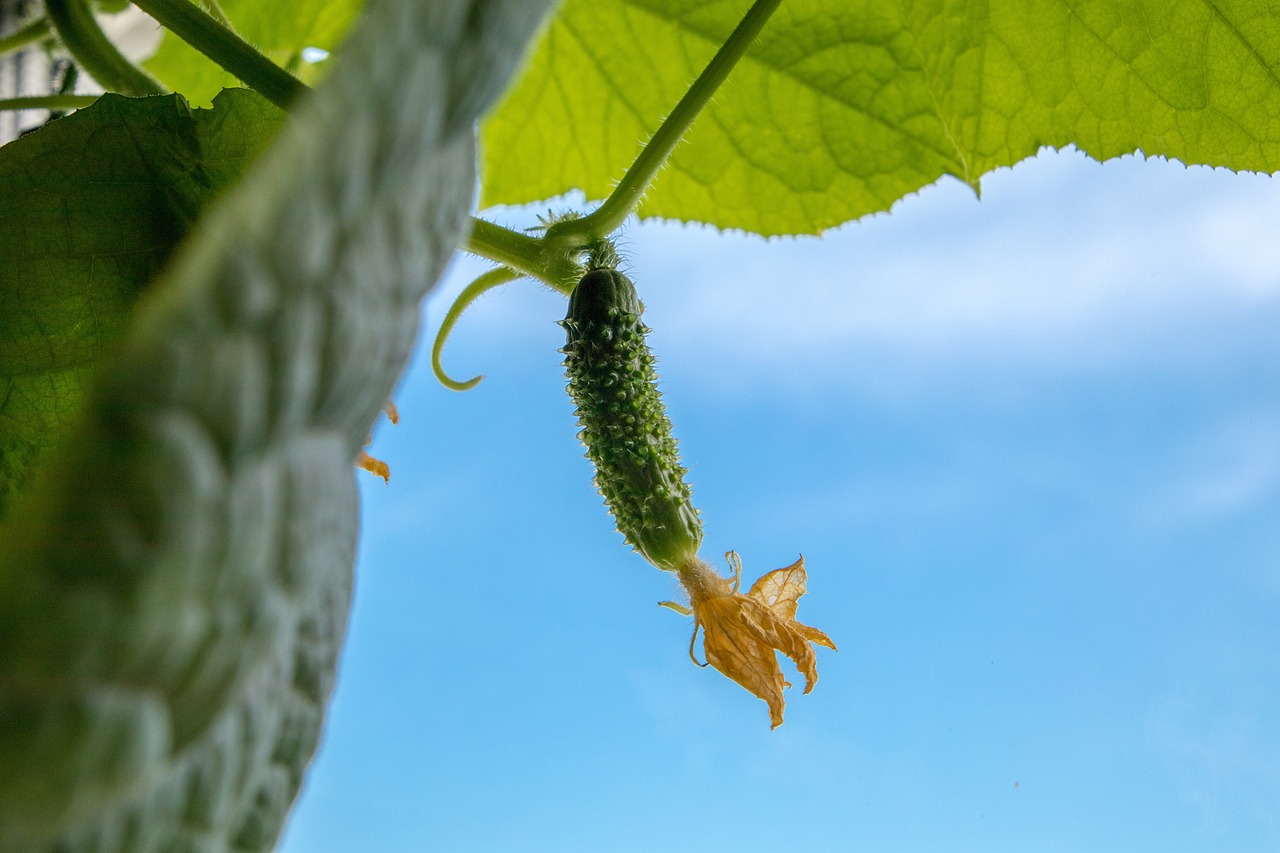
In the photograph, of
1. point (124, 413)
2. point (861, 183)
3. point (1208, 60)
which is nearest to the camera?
point (124, 413)

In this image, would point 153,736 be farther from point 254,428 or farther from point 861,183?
point 861,183

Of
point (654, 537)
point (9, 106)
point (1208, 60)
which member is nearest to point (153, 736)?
point (654, 537)

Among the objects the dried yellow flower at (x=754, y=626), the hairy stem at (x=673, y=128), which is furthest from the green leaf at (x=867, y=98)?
the dried yellow flower at (x=754, y=626)

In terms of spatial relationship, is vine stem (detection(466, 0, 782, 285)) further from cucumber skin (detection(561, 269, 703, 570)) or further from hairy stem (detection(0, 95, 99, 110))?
hairy stem (detection(0, 95, 99, 110))

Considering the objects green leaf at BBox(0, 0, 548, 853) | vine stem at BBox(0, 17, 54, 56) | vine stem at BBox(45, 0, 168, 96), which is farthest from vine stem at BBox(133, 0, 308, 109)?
vine stem at BBox(0, 17, 54, 56)

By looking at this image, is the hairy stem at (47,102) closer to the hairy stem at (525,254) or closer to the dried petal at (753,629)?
the hairy stem at (525,254)
